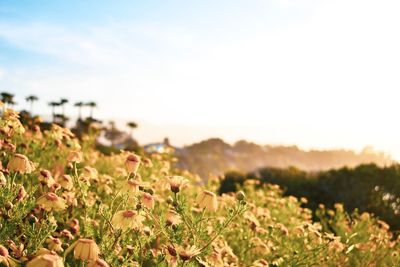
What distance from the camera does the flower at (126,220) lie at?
3307mm

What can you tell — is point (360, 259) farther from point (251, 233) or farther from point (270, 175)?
point (270, 175)

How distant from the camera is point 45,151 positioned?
23.7 ft

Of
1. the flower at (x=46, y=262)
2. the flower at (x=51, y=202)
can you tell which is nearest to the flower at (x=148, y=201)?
the flower at (x=51, y=202)

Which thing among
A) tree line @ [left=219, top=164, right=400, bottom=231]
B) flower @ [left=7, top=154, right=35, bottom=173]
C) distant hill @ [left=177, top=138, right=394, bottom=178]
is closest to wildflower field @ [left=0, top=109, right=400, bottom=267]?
flower @ [left=7, top=154, right=35, bottom=173]

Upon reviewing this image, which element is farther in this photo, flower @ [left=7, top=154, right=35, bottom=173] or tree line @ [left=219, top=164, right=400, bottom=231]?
tree line @ [left=219, top=164, right=400, bottom=231]

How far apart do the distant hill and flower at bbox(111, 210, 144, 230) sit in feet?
134

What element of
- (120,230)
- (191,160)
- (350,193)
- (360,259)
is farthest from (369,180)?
(191,160)

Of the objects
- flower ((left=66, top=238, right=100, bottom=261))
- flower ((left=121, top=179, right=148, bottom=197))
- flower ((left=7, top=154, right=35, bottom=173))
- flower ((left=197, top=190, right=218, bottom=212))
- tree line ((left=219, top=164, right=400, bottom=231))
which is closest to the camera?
flower ((left=66, top=238, right=100, bottom=261))

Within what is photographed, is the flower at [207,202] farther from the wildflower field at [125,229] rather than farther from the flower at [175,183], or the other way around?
the flower at [175,183]

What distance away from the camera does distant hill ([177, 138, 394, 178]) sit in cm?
4697

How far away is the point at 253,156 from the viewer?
55844 millimetres

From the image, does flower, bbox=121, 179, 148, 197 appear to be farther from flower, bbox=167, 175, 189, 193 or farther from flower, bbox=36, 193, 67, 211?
flower, bbox=36, 193, 67, 211

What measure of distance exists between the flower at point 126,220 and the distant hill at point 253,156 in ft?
134

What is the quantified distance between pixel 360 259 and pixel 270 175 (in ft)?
37.4
